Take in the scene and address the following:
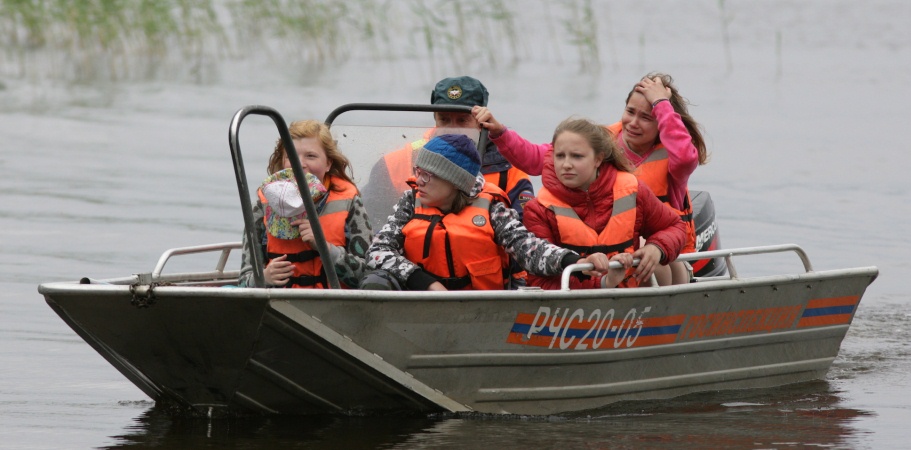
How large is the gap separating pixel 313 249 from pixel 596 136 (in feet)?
4.62

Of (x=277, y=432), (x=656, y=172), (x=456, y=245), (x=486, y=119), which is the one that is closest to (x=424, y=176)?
(x=456, y=245)

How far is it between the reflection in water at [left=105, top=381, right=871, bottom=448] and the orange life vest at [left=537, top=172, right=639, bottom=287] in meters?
0.80

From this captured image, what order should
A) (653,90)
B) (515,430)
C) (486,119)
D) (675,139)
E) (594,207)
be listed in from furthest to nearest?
(653,90)
(675,139)
(486,119)
(594,207)
(515,430)

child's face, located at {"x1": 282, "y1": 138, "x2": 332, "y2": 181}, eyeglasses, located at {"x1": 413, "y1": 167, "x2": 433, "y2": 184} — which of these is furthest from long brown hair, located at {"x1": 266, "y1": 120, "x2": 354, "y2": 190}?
eyeglasses, located at {"x1": 413, "y1": 167, "x2": 433, "y2": 184}

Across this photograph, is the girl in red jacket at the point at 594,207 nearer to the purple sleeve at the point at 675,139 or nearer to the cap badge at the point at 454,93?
the purple sleeve at the point at 675,139

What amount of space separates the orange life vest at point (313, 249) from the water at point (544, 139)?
25.6 inches

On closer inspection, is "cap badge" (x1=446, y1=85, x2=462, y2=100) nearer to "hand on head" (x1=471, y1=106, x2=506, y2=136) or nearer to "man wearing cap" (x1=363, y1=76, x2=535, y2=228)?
"man wearing cap" (x1=363, y1=76, x2=535, y2=228)

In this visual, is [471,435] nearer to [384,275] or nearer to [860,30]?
[384,275]

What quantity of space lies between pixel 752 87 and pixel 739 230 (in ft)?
38.4

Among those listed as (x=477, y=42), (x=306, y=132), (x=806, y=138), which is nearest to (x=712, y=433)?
(x=306, y=132)

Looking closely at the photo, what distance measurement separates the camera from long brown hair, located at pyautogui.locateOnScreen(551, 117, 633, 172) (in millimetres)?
6445

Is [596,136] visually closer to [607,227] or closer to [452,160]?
[607,227]

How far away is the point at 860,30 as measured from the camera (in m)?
31.3

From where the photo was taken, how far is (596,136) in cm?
646
